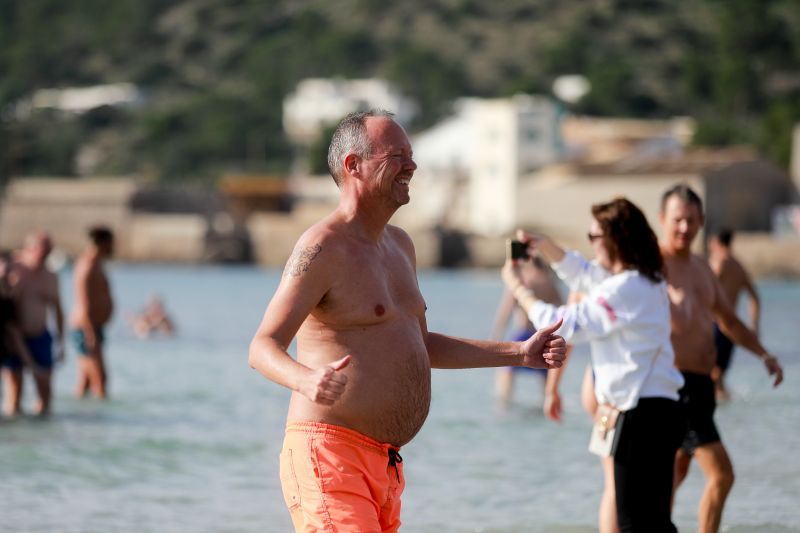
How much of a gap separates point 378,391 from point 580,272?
2.01 m

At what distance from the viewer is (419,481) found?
32.2ft

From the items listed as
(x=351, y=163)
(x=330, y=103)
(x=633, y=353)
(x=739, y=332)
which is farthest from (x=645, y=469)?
(x=330, y=103)

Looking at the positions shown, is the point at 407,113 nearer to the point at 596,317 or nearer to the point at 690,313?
the point at 690,313

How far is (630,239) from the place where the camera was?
5.54 m

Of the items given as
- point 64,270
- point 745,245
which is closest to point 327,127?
point 64,270

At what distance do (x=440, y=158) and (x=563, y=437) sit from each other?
287 ft

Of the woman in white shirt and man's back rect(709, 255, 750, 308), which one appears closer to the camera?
the woman in white shirt

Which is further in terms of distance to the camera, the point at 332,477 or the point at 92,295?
the point at 92,295

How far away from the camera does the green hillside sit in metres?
121

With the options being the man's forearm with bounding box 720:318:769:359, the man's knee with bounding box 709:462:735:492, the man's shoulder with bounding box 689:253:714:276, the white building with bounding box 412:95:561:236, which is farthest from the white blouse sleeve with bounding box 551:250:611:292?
the white building with bounding box 412:95:561:236

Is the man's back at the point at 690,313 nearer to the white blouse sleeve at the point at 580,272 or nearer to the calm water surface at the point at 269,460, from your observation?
the white blouse sleeve at the point at 580,272

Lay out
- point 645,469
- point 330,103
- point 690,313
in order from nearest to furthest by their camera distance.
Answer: point 645,469 < point 690,313 < point 330,103

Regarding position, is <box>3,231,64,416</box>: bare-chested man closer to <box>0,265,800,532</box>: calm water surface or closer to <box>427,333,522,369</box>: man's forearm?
<box>0,265,800,532</box>: calm water surface

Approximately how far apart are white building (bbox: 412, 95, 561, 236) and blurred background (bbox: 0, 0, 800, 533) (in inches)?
5.3
